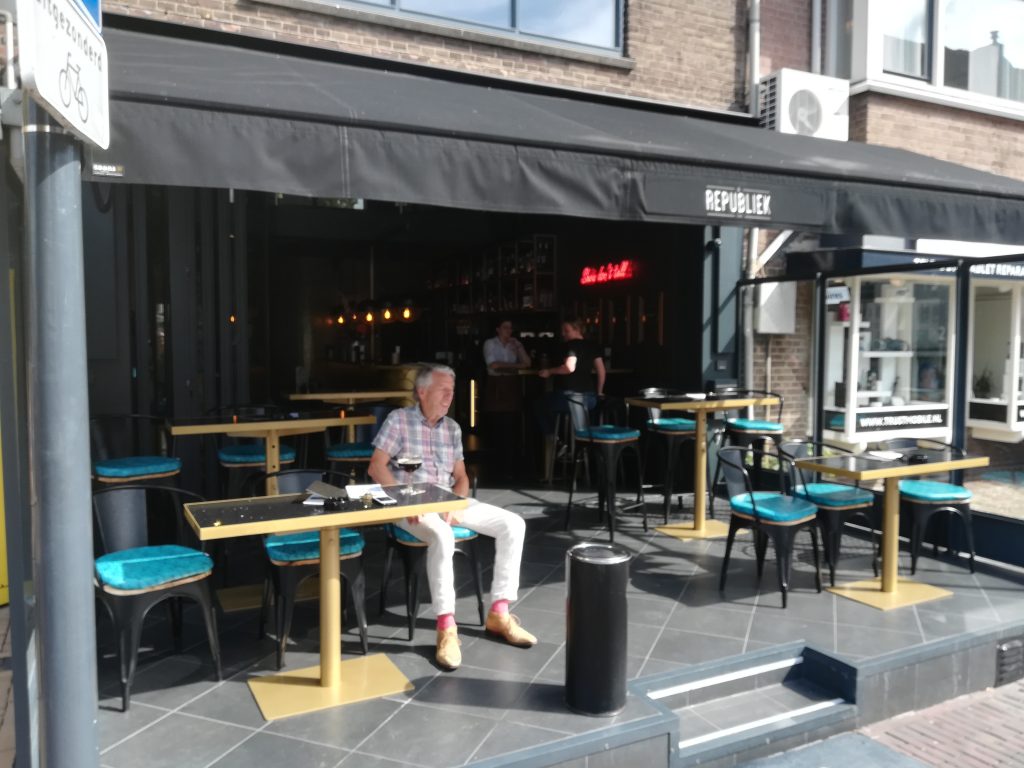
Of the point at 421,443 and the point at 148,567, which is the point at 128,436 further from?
the point at 421,443

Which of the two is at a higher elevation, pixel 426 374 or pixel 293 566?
pixel 426 374

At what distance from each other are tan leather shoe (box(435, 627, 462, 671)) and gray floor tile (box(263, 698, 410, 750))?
1.20ft

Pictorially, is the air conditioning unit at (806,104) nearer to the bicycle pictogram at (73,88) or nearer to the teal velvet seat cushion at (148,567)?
the teal velvet seat cushion at (148,567)

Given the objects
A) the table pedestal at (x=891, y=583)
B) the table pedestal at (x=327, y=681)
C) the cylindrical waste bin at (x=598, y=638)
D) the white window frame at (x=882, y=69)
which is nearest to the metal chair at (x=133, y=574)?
the table pedestal at (x=327, y=681)

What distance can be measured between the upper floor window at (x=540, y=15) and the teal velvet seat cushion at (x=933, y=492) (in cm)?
465

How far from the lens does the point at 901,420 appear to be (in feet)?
28.2

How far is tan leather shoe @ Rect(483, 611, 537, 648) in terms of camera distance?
13.2 feet

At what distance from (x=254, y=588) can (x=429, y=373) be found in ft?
5.89

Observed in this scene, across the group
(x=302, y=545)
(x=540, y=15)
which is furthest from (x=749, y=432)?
(x=302, y=545)

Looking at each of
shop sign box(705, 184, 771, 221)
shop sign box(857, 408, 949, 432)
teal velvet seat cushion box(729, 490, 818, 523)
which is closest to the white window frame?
shop sign box(857, 408, 949, 432)

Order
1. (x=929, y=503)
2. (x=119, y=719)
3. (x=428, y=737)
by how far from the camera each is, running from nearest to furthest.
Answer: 1. (x=428, y=737)
2. (x=119, y=719)
3. (x=929, y=503)

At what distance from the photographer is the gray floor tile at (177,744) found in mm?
2977

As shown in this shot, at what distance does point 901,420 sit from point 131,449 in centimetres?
752

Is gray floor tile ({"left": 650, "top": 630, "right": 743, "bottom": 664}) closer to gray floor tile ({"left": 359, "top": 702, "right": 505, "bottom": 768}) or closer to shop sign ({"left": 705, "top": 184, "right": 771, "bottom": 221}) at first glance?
gray floor tile ({"left": 359, "top": 702, "right": 505, "bottom": 768})
